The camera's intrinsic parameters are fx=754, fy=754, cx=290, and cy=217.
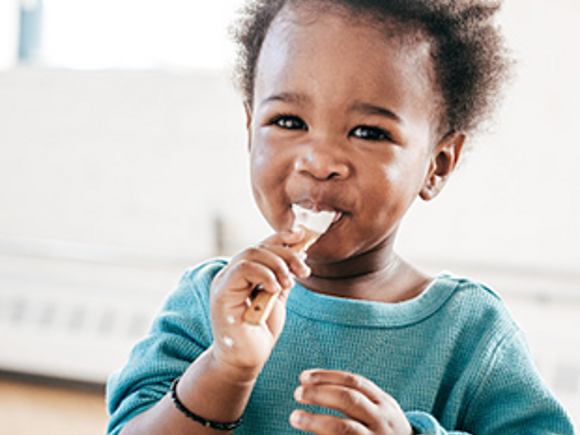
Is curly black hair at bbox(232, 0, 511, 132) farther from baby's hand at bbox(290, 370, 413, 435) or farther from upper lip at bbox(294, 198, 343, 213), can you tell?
baby's hand at bbox(290, 370, 413, 435)

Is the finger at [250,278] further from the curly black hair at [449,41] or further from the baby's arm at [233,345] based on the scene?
the curly black hair at [449,41]

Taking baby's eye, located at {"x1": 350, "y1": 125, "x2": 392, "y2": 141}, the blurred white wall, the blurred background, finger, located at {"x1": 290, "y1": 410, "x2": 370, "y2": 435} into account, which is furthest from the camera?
the blurred white wall

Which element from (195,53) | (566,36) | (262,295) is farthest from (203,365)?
(195,53)

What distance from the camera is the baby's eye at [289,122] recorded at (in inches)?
24.3

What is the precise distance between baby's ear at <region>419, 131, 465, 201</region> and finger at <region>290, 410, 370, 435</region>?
270 millimetres

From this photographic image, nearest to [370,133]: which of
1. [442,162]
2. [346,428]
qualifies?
[442,162]

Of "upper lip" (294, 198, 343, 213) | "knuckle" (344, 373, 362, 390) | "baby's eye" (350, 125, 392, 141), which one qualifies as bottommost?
"knuckle" (344, 373, 362, 390)

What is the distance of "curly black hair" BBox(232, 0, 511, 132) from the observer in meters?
0.64

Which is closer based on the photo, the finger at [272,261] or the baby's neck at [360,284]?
the finger at [272,261]

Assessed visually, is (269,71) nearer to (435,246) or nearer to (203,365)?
(203,365)

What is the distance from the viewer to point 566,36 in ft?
4.69

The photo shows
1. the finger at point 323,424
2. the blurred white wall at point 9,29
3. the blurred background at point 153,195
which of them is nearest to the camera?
the finger at point 323,424

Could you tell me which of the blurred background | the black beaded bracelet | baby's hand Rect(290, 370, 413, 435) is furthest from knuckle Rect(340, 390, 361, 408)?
the blurred background

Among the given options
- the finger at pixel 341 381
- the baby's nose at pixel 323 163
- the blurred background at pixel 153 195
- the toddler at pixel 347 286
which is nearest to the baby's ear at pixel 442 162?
the toddler at pixel 347 286
